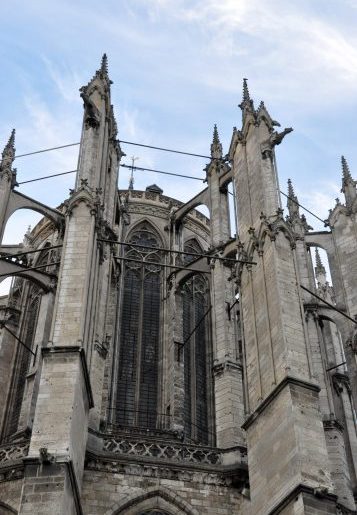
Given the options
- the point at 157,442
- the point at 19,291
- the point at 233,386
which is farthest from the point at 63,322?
the point at 19,291

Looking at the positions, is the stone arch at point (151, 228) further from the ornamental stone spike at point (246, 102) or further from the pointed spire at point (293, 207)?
the ornamental stone spike at point (246, 102)

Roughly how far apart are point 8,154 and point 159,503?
11.8 metres

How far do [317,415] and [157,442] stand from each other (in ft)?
14.0

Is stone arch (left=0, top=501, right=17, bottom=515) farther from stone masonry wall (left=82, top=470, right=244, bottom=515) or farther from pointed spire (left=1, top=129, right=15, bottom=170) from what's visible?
pointed spire (left=1, top=129, right=15, bottom=170)

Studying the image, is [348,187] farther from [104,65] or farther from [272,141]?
[104,65]

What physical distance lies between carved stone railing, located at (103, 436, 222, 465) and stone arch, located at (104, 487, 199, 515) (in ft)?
2.59

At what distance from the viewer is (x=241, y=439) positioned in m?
18.6

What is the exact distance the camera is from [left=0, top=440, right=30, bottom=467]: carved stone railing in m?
17.2

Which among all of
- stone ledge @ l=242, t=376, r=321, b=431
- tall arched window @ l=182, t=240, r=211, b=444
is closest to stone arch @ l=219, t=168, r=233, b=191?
tall arched window @ l=182, t=240, r=211, b=444

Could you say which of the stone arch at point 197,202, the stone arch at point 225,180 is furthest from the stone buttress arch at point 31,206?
the stone arch at point 225,180

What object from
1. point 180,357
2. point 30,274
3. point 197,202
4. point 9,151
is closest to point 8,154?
point 9,151

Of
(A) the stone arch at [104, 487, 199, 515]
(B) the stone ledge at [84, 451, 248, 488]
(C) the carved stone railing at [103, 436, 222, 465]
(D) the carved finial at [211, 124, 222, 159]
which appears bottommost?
(A) the stone arch at [104, 487, 199, 515]

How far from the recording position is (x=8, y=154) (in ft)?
81.5

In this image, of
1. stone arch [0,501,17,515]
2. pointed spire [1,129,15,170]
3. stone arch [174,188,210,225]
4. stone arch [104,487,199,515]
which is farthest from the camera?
stone arch [174,188,210,225]
